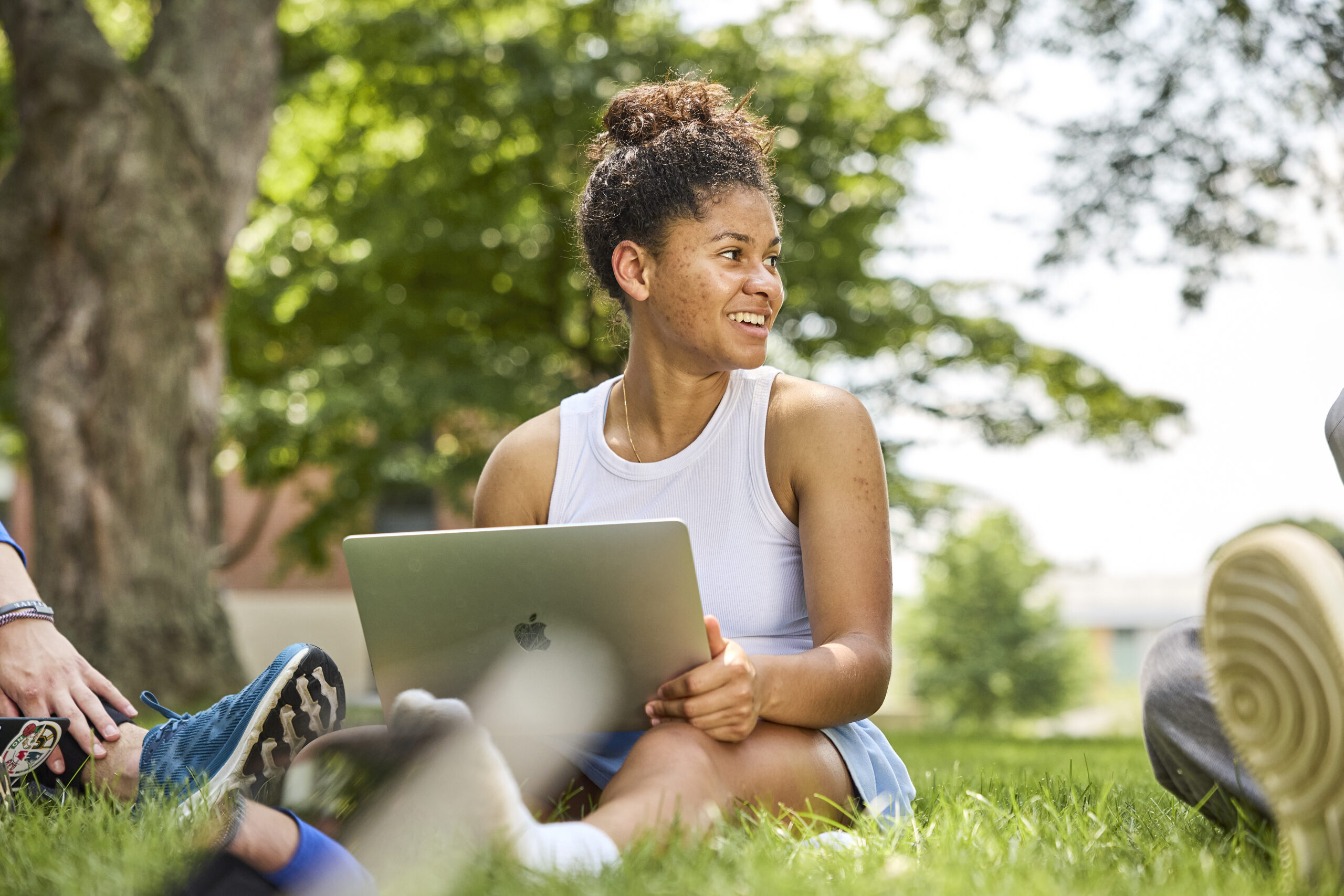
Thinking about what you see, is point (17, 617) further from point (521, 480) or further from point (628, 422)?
point (628, 422)

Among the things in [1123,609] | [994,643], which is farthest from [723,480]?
[1123,609]

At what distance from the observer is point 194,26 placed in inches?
302

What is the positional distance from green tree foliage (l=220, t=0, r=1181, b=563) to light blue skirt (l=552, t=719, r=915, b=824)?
9.82 m

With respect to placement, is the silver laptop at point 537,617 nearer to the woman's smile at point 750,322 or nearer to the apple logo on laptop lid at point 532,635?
the apple logo on laptop lid at point 532,635

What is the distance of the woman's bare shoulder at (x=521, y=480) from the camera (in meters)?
2.56

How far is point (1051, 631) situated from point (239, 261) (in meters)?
22.6

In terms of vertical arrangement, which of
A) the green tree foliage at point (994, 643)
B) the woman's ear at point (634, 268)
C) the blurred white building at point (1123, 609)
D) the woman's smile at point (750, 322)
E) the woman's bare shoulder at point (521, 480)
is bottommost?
the blurred white building at point (1123, 609)

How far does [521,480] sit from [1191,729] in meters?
1.43

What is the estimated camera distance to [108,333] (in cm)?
708

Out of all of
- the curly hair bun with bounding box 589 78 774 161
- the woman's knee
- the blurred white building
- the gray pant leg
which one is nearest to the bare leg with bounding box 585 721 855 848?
the woman's knee

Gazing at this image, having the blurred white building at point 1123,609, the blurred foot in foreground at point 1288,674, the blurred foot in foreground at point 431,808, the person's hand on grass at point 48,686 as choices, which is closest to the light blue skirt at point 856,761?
the blurred foot in foreground at point 431,808

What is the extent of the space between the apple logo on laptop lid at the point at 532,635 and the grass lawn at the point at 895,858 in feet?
1.38

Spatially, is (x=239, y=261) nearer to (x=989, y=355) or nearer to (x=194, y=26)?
(x=194, y=26)

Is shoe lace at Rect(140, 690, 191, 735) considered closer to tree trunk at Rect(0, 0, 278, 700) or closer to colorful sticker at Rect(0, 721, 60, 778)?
colorful sticker at Rect(0, 721, 60, 778)
